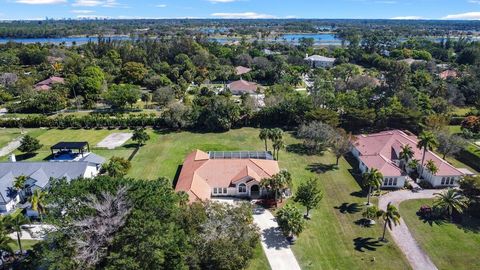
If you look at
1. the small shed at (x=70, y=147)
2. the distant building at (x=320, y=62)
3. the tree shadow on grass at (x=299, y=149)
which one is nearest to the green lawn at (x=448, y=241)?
the tree shadow on grass at (x=299, y=149)

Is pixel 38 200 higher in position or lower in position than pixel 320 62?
lower

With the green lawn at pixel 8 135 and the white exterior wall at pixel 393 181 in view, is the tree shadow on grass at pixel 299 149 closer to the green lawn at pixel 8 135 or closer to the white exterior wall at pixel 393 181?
the white exterior wall at pixel 393 181

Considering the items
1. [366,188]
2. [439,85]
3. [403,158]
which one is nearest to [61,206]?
[366,188]

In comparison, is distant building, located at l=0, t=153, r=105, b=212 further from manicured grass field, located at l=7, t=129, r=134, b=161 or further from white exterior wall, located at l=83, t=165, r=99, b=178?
manicured grass field, located at l=7, t=129, r=134, b=161

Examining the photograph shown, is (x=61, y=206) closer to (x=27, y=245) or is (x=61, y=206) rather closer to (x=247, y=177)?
(x=27, y=245)

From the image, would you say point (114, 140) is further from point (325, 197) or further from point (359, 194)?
point (359, 194)

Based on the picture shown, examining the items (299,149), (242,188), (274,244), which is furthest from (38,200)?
(299,149)
